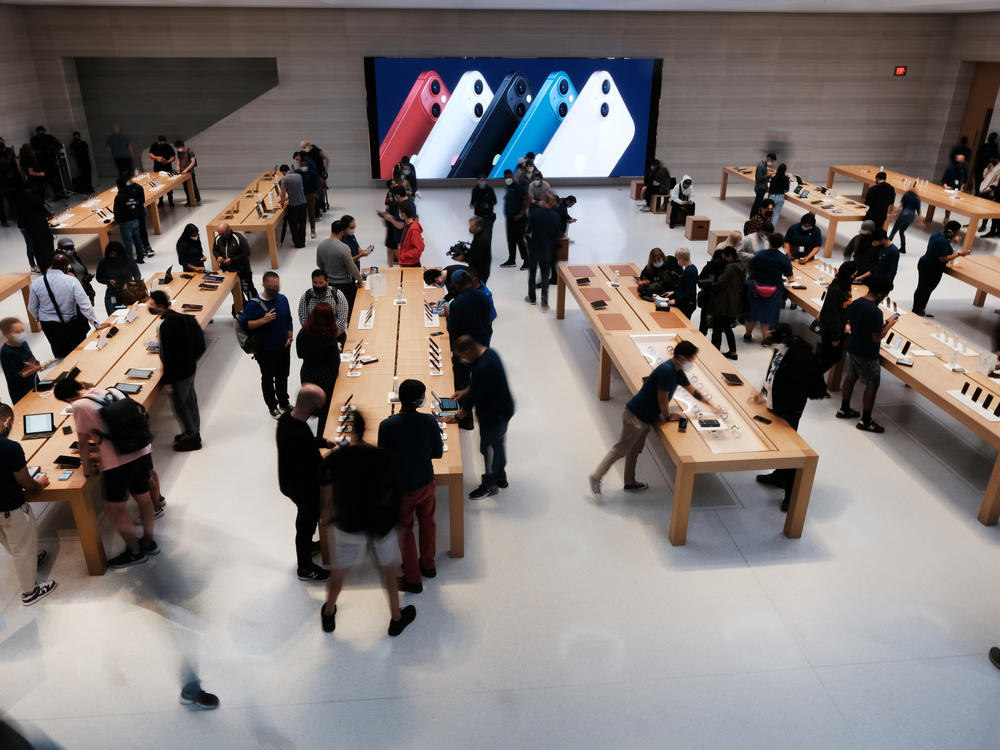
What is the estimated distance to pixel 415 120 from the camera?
1706 centimetres

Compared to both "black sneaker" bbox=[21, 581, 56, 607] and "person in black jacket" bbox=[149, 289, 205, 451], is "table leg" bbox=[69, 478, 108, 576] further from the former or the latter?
"person in black jacket" bbox=[149, 289, 205, 451]

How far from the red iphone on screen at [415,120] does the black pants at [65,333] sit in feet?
34.9

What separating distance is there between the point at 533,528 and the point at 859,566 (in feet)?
8.18

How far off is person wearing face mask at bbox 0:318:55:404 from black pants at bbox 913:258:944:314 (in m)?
10.5

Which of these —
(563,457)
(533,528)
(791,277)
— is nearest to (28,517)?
(533,528)

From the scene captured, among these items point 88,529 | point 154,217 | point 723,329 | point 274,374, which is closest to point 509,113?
point 154,217

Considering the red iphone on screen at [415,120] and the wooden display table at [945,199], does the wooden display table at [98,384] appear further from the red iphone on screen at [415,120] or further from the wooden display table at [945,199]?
the wooden display table at [945,199]

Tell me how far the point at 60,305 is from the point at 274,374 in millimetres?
2435

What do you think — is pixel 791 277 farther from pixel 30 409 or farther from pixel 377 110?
pixel 377 110

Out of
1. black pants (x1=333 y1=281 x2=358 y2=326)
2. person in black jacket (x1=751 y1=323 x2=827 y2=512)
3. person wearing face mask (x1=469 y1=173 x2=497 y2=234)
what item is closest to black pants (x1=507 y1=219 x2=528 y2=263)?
person wearing face mask (x1=469 y1=173 x2=497 y2=234)

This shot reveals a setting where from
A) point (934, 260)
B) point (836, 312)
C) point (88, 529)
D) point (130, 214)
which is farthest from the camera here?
point (130, 214)

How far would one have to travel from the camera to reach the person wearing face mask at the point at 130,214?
1125 cm

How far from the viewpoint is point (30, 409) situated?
6.17 metres

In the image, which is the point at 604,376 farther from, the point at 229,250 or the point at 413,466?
the point at 229,250
